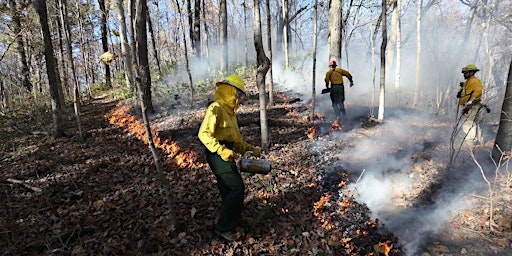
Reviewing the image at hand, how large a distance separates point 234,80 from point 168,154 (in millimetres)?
4302

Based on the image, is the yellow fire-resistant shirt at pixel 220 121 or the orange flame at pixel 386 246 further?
the orange flame at pixel 386 246

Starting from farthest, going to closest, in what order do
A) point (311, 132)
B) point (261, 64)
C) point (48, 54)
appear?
1. point (48, 54)
2. point (311, 132)
3. point (261, 64)

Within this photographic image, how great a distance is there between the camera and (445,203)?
15.5 ft

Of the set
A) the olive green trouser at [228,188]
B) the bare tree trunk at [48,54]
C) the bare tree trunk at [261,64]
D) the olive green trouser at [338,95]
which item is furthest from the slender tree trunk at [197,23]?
the olive green trouser at [228,188]

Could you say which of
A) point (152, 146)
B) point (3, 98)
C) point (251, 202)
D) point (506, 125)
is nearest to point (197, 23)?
point (3, 98)

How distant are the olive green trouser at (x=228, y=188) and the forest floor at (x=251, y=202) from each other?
10.9 inches

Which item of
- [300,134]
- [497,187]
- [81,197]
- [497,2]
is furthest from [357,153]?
[497,2]

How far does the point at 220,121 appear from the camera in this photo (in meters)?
3.54

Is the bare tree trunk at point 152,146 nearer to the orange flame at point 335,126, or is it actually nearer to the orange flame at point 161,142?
the orange flame at point 161,142

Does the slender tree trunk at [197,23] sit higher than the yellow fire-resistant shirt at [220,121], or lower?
higher

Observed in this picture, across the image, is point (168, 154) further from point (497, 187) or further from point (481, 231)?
point (497, 187)

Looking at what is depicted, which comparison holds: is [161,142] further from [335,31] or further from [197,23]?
[197,23]

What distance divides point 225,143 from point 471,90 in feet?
21.0

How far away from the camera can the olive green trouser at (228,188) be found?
3.56 meters
